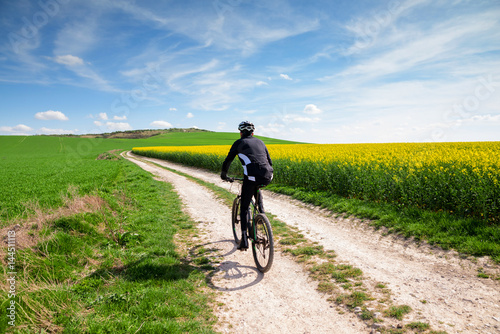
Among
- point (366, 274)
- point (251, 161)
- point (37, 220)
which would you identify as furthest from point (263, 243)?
point (37, 220)

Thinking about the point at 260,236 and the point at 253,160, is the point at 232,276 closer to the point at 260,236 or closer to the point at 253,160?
the point at 260,236

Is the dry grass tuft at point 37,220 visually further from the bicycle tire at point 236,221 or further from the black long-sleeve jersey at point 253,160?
the black long-sleeve jersey at point 253,160

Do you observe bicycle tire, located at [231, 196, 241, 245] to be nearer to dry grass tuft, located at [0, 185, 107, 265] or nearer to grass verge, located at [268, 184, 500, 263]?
dry grass tuft, located at [0, 185, 107, 265]

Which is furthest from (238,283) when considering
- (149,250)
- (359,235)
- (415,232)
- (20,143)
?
(20,143)

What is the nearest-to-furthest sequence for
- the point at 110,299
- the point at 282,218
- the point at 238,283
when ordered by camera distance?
the point at 110,299
the point at 238,283
the point at 282,218

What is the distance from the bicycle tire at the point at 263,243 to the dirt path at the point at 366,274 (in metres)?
0.24

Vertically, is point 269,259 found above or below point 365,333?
above

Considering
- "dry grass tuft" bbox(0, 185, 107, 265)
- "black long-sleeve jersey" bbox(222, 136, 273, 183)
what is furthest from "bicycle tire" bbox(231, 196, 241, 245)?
"dry grass tuft" bbox(0, 185, 107, 265)

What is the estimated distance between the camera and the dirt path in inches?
151

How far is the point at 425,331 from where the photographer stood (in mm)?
3559

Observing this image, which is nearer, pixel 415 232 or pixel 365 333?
pixel 365 333

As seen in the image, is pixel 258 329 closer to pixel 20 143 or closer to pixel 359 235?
pixel 359 235

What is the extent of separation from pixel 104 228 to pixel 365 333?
702cm

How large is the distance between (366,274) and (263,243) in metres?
2.21
